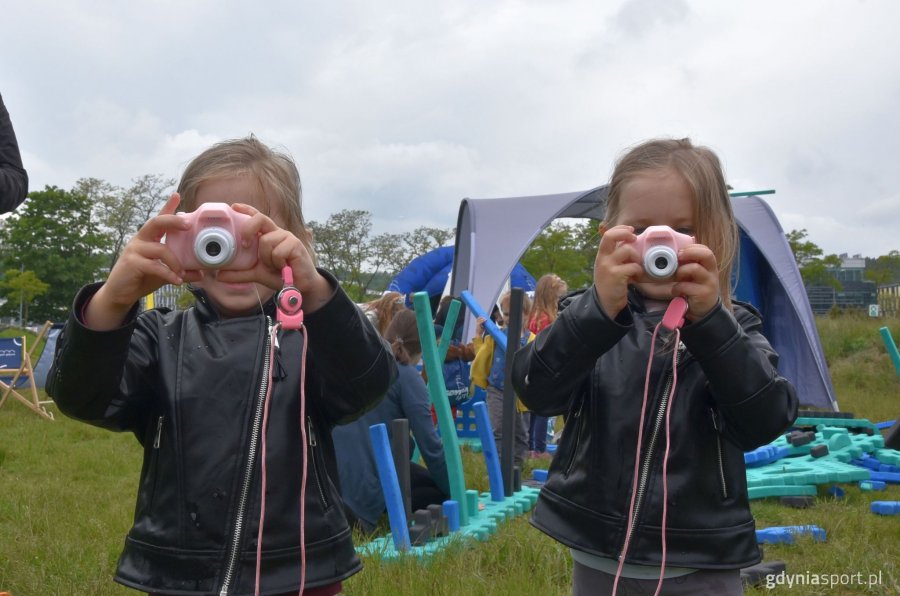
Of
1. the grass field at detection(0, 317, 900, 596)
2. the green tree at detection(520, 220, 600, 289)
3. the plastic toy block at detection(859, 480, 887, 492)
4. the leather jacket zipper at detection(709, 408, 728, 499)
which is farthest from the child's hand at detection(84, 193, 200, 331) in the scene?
the green tree at detection(520, 220, 600, 289)

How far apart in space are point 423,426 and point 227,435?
2722mm

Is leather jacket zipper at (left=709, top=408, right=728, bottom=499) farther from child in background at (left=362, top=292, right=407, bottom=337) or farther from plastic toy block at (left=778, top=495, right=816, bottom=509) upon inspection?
child in background at (left=362, top=292, right=407, bottom=337)

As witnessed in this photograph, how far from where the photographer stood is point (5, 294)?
31.3m

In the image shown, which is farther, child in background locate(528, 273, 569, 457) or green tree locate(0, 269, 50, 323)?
green tree locate(0, 269, 50, 323)

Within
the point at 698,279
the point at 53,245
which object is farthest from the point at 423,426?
the point at 53,245

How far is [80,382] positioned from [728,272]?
1.29 meters

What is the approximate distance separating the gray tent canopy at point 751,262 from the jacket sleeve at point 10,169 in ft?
19.7

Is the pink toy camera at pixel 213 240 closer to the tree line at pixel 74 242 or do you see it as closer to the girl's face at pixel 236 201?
the girl's face at pixel 236 201

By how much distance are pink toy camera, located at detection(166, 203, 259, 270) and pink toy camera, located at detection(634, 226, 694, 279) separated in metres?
0.65

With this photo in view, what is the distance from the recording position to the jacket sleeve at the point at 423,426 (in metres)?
4.12

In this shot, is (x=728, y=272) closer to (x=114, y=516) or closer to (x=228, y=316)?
(x=228, y=316)

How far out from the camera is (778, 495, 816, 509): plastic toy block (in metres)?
4.64

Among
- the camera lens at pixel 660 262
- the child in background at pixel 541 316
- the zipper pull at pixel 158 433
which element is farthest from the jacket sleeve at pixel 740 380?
the child in background at pixel 541 316

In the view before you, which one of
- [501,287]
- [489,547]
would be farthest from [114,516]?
[501,287]
